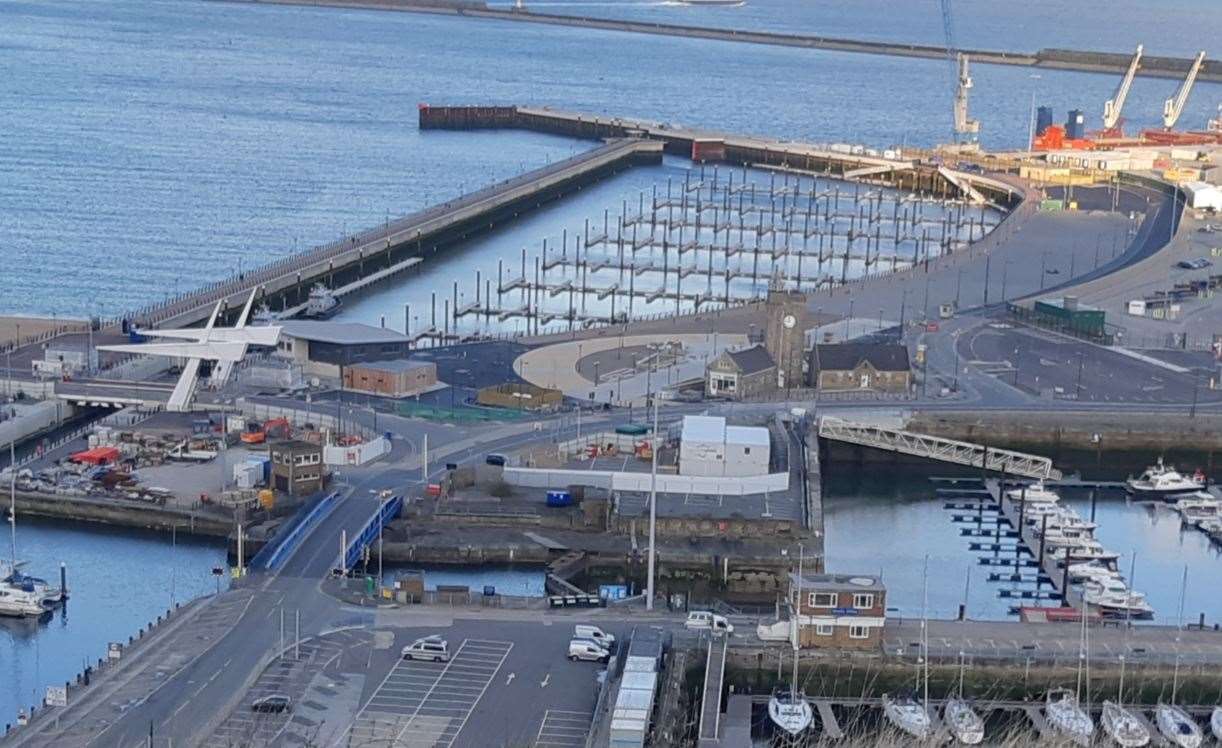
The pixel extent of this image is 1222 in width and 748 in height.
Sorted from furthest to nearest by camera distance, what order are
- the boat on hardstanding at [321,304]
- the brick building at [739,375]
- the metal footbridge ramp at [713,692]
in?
the boat on hardstanding at [321,304] → the brick building at [739,375] → the metal footbridge ramp at [713,692]

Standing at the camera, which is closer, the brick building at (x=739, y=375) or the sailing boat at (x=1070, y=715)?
the sailing boat at (x=1070, y=715)

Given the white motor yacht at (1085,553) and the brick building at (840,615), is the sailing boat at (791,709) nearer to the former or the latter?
the brick building at (840,615)

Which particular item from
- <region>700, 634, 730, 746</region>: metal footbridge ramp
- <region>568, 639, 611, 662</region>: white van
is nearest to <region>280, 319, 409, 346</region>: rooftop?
<region>568, 639, 611, 662</region>: white van

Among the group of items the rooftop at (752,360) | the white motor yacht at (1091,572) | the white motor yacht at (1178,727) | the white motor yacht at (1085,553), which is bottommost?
the white motor yacht at (1178,727)

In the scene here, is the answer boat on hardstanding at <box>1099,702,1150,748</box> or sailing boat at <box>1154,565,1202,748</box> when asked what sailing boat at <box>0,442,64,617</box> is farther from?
sailing boat at <box>1154,565,1202,748</box>

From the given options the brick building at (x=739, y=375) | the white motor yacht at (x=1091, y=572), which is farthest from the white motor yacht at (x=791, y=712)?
the brick building at (x=739, y=375)

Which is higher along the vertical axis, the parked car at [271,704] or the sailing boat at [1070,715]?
the parked car at [271,704]

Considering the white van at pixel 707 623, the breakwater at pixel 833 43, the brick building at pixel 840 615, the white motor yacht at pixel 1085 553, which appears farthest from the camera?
the breakwater at pixel 833 43
